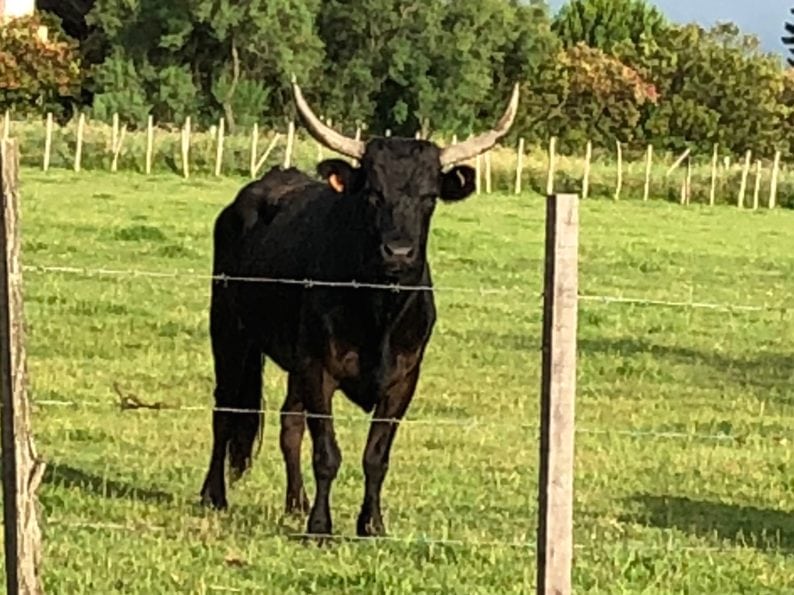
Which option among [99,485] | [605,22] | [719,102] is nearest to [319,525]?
[99,485]

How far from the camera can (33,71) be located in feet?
208

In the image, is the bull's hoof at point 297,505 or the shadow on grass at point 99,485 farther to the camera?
the shadow on grass at point 99,485

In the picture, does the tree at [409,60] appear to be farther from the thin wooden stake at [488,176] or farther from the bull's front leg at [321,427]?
the bull's front leg at [321,427]

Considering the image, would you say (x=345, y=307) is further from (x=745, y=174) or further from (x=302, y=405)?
(x=745, y=174)

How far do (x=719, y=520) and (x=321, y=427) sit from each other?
7.07ft

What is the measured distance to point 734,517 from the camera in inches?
421

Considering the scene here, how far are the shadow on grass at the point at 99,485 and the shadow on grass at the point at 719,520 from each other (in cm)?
234

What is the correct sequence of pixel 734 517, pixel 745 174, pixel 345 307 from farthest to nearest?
pixel 745 174
pixel 734 517
pixel 345 307

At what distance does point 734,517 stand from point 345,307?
237cm

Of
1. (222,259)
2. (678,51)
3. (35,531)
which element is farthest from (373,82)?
(35,531)

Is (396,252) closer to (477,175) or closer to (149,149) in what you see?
(477,175)

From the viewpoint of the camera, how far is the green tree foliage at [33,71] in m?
63.5

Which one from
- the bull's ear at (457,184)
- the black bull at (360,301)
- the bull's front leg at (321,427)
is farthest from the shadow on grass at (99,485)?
the bull's ear at (457,184)

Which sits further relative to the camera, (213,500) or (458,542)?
(213,500)
